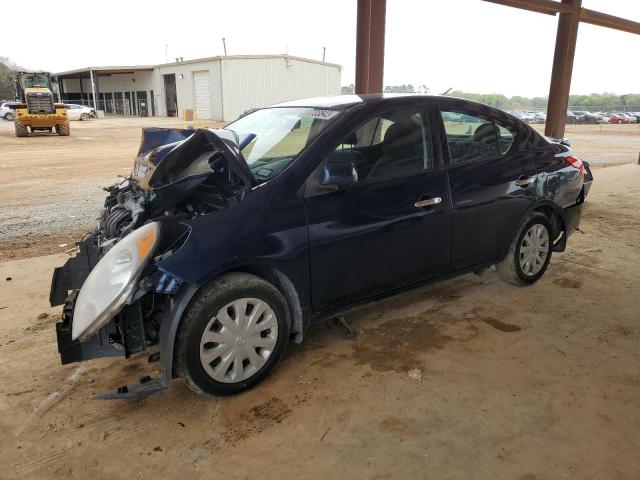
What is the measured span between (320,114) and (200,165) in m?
0.89

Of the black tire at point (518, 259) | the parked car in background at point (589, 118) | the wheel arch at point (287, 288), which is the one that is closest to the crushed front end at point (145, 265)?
the wheel arch at point (287, 288)

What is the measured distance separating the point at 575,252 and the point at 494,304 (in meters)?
2.02

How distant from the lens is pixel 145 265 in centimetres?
262

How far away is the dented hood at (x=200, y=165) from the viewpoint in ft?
9.55

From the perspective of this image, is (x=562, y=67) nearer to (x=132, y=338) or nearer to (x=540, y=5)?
(x=540, y=5)

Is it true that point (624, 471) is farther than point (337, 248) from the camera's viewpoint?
No

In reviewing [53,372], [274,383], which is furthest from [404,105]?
[53,372]

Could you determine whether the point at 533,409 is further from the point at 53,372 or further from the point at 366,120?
the point at 53,372

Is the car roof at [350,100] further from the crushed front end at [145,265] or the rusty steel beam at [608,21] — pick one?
the rusty steel beam at [608,21]

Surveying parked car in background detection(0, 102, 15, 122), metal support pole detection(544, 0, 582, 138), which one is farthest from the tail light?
parked car in background detection(0, 102, 15, 122)

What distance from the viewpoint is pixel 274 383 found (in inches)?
119

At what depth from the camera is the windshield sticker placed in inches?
132

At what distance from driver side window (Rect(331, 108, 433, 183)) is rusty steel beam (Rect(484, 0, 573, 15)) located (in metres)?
5.92

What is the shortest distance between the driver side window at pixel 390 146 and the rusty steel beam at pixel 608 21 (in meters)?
8.60
